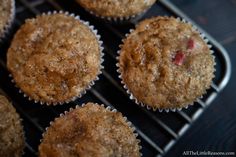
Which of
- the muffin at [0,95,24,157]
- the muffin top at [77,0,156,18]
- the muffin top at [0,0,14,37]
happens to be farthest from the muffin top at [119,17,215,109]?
the muffin top at [0,0,14,37]

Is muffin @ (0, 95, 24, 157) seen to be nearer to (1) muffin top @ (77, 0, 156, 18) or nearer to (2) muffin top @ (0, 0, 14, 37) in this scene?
(2) muffin top @ (0, 0, 14, 37)

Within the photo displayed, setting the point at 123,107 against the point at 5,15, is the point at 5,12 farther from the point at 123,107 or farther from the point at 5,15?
the point at 123,107

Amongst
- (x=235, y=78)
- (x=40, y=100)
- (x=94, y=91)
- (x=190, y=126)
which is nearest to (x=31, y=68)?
(x=40, y=100)

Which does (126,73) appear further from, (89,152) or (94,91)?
(89,152)

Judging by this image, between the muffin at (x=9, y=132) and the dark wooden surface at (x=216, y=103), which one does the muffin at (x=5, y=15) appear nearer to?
the muffin at (x=9, y=132)

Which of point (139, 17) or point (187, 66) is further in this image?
point (139, 17)

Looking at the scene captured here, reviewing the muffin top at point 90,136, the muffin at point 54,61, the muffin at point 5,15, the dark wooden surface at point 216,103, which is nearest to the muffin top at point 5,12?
the muffin at point 5,15
